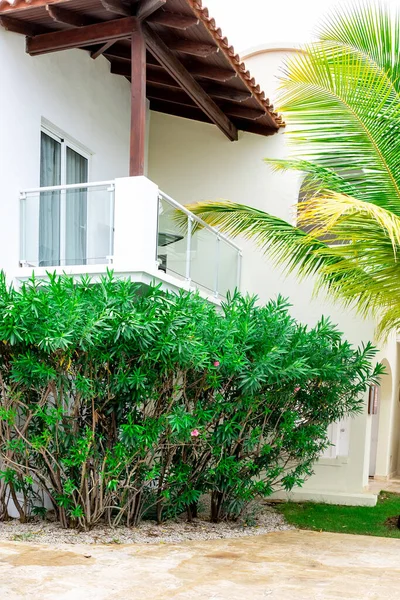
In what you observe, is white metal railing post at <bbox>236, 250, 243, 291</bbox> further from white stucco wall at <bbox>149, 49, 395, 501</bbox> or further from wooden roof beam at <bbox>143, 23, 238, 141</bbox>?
wooden roof beam at <bbox>143, 23, 238, 141</bbox>

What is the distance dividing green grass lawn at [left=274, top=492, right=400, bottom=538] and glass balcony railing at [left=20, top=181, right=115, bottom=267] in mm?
5047

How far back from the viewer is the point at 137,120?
31.1 feet

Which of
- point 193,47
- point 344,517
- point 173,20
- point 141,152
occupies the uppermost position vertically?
point 173,20

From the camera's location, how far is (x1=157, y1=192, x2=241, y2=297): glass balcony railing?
32.1ft

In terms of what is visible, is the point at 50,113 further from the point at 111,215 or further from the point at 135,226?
the point at 135,226

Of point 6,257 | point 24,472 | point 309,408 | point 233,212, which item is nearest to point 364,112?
point 233,212

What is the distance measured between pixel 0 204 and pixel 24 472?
3.34 meters

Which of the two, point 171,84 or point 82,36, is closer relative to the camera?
point 82,36

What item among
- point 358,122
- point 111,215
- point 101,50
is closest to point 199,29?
point 101,50

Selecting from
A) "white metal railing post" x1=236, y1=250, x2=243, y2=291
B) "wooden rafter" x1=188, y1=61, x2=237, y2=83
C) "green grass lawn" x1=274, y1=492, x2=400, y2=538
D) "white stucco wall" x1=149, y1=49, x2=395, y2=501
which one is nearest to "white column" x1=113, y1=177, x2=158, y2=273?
"wooden rafter" x1=188, y1=61, x2=237, y2=83

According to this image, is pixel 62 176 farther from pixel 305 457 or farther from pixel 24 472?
pixel 305 457

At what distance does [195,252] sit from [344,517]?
473cm

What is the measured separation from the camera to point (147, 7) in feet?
29.8

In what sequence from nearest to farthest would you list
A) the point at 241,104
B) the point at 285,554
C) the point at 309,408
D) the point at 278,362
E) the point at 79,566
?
the point at 79,566 < the point at 285,554 < the point at 278,362 < the point at 309,408 < the point at 241,104
